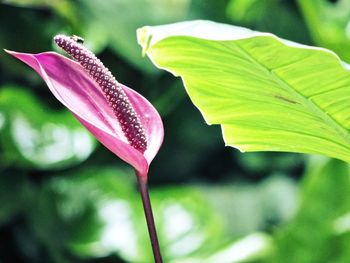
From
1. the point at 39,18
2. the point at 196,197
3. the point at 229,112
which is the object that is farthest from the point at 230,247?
the point at 229,112

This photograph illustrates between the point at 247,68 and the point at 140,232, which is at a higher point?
the point at 247,68

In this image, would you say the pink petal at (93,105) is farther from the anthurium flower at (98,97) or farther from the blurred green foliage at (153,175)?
the blurred green foliage at (153,175)

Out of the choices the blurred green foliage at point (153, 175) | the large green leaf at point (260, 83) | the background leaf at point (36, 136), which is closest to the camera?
the large green leaf at point (260, 83)

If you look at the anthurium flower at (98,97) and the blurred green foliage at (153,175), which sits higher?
the anthurium flower at (98,97)

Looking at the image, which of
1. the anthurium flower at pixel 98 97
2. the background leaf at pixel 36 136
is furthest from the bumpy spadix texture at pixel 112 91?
the background leaf at pixel 36 136

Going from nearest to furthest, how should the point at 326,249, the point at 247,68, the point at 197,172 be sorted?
the point at 247,68 < the point at 326,249 < the point at 197,172

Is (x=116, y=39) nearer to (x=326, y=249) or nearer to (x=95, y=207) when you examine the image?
(x=95, y=207)

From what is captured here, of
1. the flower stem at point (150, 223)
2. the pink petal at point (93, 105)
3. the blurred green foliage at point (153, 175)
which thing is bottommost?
the blurred green foliage at point (153, 175)
